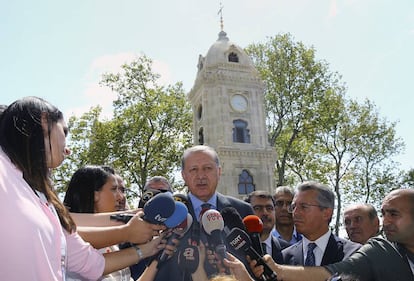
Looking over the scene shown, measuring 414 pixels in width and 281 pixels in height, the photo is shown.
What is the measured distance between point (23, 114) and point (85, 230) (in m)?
1.06

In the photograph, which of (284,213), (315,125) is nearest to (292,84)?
(315,125)

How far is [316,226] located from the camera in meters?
4.24

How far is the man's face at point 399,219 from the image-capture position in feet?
11.9

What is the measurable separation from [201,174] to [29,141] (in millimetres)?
2049

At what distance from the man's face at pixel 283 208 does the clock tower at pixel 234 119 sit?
17929mm

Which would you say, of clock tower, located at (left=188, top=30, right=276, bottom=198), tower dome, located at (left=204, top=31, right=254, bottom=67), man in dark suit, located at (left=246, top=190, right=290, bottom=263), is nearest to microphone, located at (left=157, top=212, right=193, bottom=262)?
man in dark suit, located at (left=246, top=190, right=290, bottom=263)

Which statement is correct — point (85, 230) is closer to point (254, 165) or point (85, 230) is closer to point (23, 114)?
point (23, 114)

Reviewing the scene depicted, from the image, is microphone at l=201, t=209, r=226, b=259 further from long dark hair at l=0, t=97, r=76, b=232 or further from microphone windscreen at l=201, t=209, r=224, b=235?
long dark hair at l=0, t=97, r=76, b=232

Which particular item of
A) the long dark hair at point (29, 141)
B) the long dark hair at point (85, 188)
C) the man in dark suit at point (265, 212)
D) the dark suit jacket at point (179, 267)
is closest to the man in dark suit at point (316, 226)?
the man in dark suit at point (265, 212)

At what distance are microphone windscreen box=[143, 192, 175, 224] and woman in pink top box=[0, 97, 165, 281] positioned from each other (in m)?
0.09

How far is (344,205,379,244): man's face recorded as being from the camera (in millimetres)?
5832

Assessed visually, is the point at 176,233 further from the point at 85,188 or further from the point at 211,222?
the point at 85,188

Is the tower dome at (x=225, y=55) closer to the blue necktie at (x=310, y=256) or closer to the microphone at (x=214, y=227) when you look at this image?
the blue necktie at (x=310, y=256)

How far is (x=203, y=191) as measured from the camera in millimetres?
3961
